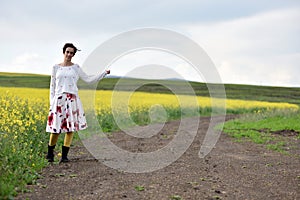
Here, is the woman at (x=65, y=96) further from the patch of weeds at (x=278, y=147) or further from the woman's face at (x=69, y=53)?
the patch of weeds at (x=278, y=147)

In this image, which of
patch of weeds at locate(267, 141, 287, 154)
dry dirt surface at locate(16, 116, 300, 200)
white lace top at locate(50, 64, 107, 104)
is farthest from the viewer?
patch of weeds at locate(267, 141, 287, 154)

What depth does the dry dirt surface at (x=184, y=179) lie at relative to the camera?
618cm

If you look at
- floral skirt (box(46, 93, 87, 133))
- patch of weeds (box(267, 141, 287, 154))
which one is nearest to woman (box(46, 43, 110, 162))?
floral skirt (box(46, 93, 87, 133))

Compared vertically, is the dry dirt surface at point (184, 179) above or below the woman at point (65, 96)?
below

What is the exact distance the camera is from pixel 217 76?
11453 millimetres

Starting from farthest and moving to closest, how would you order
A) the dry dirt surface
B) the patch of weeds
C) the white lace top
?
the patch of weeds < the white lace top < the dry dirt surface

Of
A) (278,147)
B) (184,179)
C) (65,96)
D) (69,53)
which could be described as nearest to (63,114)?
(65,96)

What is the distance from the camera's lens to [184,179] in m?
7.07

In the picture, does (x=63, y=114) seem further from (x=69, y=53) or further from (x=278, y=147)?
(x=278, y=147)

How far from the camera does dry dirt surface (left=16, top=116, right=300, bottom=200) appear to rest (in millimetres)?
→ 6176

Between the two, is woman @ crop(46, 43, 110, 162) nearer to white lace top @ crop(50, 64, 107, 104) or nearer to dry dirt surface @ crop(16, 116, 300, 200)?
white lace top @ crop(50, 64, 107, 104)

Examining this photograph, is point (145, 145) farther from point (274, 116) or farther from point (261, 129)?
point (274, 116)

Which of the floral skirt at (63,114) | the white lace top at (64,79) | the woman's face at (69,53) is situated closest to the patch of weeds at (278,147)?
the floral skirt at (63,114)

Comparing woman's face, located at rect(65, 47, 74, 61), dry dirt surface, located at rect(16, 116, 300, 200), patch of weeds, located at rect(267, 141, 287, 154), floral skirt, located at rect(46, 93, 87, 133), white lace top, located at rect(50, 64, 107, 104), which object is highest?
woman's face, located at rect(65, 47, 74, 61)
